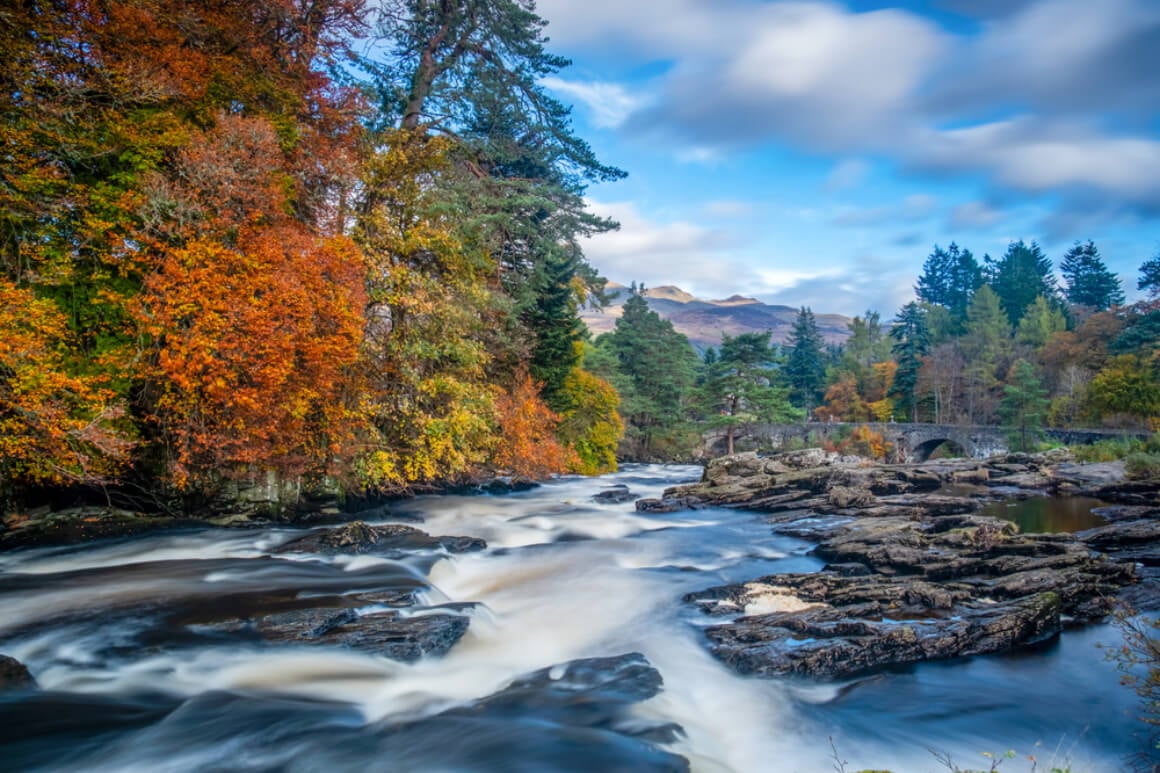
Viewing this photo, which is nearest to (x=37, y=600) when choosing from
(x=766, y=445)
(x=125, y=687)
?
(x=125, y=687)

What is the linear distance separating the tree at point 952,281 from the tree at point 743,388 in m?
47.0

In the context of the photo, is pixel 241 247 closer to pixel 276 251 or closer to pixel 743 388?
pixel 276 251

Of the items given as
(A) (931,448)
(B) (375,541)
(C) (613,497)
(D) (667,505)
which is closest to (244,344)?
(B) (375,541)

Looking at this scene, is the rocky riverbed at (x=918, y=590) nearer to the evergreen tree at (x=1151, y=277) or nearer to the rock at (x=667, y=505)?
the rock at (x=667, y=505)

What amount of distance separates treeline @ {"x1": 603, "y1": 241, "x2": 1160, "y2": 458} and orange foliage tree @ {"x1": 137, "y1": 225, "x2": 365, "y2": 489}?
90.1 ft

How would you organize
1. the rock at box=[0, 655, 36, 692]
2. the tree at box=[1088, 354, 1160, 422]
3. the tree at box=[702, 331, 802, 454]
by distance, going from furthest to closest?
the tree at box=[702, 331, 802, 454] < the tree at box=[1088, 354, 1160, 422] < the rock at box=[0, 655, 36, 692]

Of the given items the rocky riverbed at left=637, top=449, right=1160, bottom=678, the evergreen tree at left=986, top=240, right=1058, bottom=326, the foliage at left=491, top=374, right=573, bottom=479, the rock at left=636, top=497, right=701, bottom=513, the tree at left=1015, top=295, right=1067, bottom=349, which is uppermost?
the evergreen tree at left=986, top=240, right=1058, bottom=326

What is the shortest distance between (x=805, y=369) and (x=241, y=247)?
273 feet

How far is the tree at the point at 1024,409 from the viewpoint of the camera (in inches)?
1699

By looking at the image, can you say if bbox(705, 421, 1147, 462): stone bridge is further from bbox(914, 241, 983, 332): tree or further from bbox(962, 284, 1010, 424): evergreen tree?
bbox(914, 241, 983, 332): tree

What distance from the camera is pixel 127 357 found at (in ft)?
37.4

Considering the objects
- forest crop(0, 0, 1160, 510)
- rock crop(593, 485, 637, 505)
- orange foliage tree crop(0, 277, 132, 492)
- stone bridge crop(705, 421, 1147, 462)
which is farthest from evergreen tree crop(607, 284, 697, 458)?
orange foliage tree crop(0, 277, 132, 492)

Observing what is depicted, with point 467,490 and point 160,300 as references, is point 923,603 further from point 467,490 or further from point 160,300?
point 467,490

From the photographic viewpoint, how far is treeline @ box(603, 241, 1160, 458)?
44.4m
